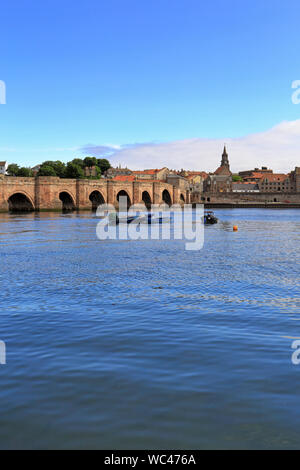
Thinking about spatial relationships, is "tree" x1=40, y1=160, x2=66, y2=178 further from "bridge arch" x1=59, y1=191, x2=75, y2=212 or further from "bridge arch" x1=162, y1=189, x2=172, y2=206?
"bridge arch" x1=59, y1=191, x2=75, y2=212

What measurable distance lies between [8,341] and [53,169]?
14543 centimetres

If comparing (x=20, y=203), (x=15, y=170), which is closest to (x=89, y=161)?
(x=15, y=170)

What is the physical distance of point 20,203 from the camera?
92000 millimetres

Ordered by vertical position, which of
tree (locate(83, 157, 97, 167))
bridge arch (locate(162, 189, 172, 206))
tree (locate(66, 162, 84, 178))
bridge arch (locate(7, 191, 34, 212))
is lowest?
bridge arch (locate(7, 191, 34, 212))

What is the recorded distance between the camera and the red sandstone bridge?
8314 centimetres

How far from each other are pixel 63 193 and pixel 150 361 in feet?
312

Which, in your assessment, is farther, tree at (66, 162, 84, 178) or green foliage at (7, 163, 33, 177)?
green foliage at (7, 163, 33, 177)

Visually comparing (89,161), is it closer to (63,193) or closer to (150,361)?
(63,193)

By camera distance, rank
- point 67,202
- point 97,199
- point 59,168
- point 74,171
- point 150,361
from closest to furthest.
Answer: point 150,361
point 67,202
point 97,199
point 74,171
point 59,168

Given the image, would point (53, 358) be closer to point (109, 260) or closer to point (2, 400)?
point (2, 400)

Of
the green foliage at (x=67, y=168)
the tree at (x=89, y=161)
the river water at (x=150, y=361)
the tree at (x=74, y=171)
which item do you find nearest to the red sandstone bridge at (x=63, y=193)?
the tree at (x=74, y=171)

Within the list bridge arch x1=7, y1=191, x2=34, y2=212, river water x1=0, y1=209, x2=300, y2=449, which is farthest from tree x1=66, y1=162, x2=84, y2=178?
river water x1=0, y1=209, x2=300, y2=449

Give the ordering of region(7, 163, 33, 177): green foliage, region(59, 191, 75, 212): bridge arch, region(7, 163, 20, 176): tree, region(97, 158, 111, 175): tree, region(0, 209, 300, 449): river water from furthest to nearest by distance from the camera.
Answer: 1. region(97, 158, 111, 175): tree
2. region(7, 163, 20, 176): tree
3. region(7, 163, 33, 177): green foliage
4. region(59, 191, 75, 212): bridge arch
5. region(0, 209, 300, 449): river water

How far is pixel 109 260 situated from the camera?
25156 mm
